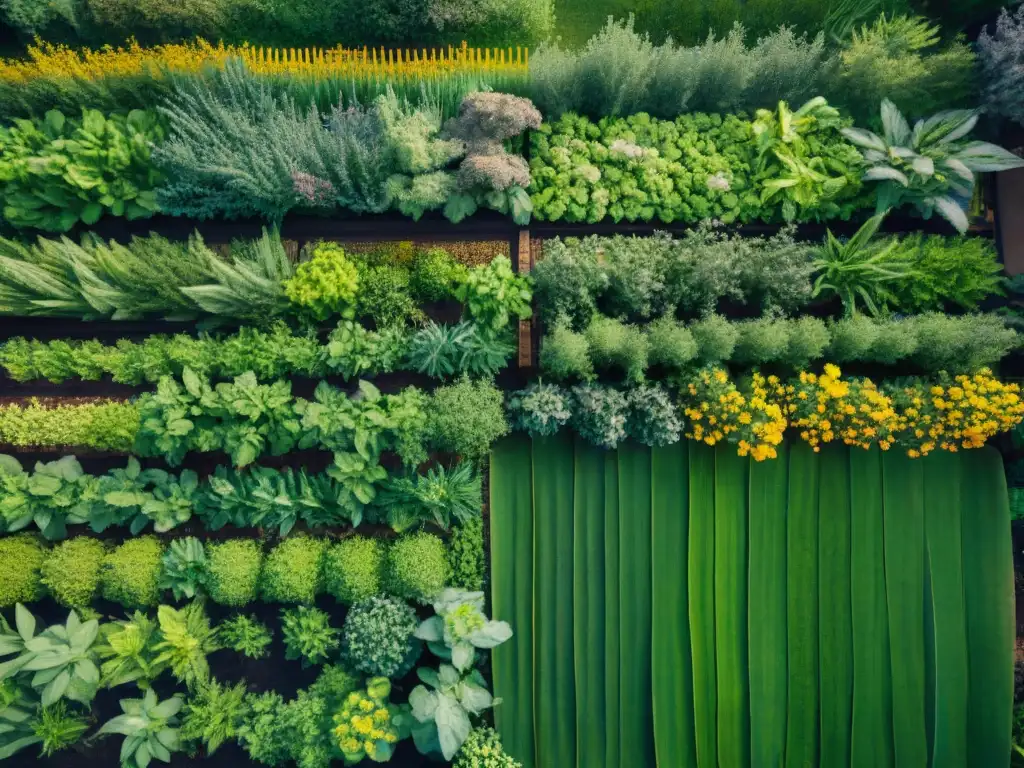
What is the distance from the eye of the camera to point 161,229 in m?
8.37

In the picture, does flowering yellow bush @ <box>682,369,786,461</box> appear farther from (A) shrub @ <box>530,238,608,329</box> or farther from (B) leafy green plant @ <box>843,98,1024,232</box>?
(B) leafy green plant @ <box>843,98,1024,232</box>

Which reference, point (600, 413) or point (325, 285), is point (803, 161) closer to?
point (600, 413)

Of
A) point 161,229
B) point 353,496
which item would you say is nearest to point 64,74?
point 161,229

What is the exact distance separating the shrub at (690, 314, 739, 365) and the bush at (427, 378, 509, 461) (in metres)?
2.34

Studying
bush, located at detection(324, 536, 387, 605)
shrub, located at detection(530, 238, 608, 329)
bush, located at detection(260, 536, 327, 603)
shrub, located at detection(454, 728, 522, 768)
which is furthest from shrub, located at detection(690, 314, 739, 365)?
bush, located at detection(260, 536, 327, 603)

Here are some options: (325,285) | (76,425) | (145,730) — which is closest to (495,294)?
(325,285)

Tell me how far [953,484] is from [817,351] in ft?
7.74

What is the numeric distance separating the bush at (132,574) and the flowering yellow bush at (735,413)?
6385 millimetres

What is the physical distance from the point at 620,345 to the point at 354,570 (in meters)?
3.93

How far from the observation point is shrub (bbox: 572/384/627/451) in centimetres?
722

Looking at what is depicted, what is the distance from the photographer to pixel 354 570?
7.41 meters

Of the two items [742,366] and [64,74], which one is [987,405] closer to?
[742,366]

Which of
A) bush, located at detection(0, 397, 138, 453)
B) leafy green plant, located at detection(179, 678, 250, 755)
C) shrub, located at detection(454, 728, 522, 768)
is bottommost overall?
shrub, located at detection(454, 728, 522, 768)

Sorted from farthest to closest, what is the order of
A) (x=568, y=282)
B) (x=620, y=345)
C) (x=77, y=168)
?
(x=77, y=168) < (x=568, y=282) < (x=620, y=345)
